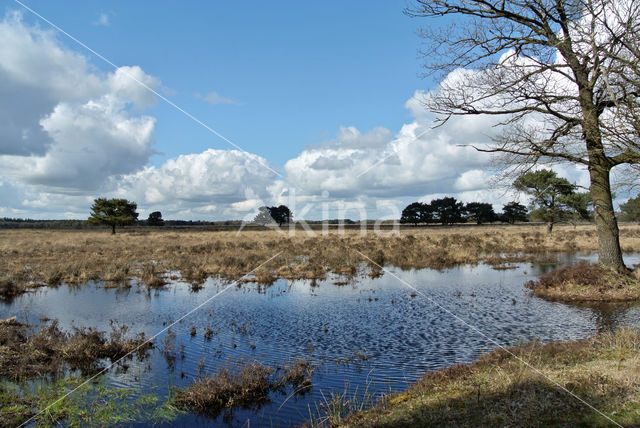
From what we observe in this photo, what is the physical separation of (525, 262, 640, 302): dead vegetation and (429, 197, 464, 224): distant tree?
274ft

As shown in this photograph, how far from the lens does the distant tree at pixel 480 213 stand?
342 feet

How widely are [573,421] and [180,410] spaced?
20.6ft

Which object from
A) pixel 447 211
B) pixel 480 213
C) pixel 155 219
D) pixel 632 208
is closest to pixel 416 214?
pixel 447 211

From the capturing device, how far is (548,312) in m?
14.7

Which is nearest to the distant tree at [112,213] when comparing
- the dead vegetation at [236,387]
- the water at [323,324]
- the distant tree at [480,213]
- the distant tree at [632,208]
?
the water at [323,324]

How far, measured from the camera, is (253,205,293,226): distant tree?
8944 centimetres

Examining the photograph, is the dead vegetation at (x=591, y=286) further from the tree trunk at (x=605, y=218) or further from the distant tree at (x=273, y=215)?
the distant tree at (x=273, y=215)

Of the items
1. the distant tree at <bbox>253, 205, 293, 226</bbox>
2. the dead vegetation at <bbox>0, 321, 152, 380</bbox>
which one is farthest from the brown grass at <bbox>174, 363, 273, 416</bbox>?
the distant tree at <bbox>253, 205, 293, 226</bbox>

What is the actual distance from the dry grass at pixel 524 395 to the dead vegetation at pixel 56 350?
6.95m

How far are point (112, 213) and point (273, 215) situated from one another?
32515mm

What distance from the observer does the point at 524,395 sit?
21.2 ft

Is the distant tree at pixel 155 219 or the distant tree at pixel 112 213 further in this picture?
the distant tree at pixel 155 219

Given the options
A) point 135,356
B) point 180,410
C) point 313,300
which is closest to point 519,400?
point 180,410

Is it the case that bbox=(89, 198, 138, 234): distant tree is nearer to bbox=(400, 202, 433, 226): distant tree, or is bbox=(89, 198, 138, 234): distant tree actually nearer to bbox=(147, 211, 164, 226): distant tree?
bbox=(147, 211, 164, 226): distant tree
